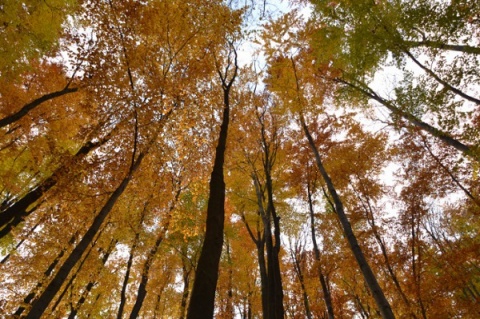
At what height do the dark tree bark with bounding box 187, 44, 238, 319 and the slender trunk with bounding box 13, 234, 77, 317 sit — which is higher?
the slender trunk with bounding box 13, 234, 77, 317

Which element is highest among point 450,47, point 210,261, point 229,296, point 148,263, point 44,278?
point 450,47

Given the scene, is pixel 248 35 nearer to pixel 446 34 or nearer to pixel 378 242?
pixel 446 34

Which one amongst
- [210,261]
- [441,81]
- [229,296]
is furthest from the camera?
[229,296]

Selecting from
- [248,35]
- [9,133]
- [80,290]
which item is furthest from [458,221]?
[9,133]

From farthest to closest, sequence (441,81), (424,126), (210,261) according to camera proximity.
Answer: (424,126)
(441,81)
(210,261)

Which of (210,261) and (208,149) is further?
(208,149)

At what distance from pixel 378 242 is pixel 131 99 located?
478 inches

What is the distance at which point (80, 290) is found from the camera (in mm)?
12359

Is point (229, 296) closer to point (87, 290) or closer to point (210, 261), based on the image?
point (87, 290)

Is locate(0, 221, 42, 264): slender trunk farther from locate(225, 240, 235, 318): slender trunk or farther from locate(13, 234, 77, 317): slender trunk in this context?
locate(225, 240, 235, 318): slender trunk

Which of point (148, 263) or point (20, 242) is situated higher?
point (20, 242)

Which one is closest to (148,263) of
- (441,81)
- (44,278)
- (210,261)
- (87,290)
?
(44,278)

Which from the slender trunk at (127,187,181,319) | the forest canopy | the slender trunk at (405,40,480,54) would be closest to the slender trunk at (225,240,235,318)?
the forest canopy

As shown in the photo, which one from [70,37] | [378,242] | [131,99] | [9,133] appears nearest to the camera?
[131,99]
